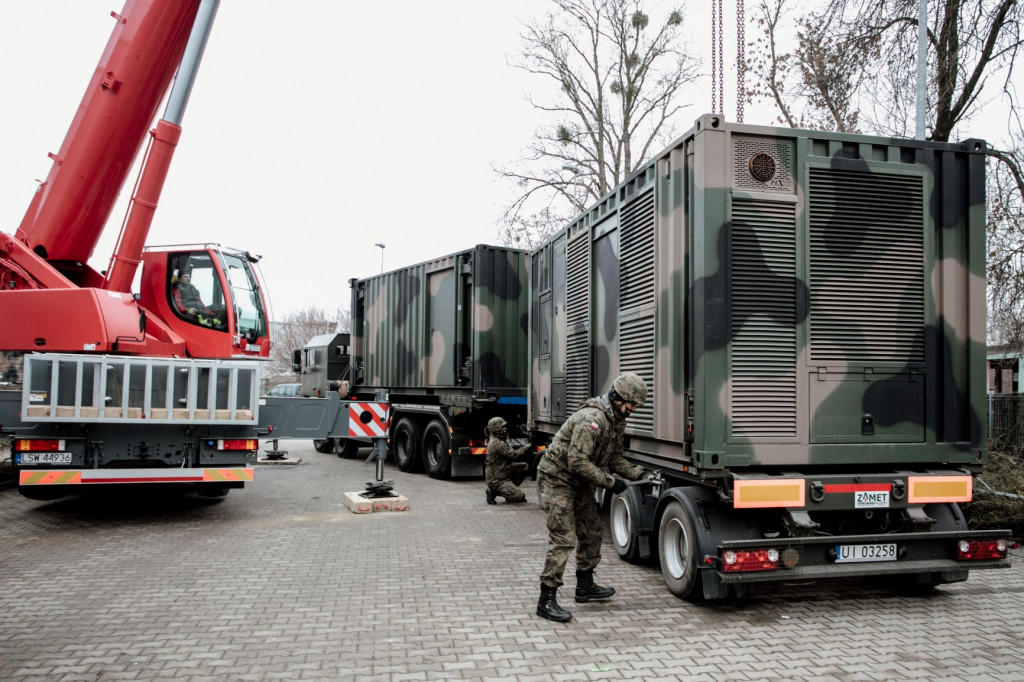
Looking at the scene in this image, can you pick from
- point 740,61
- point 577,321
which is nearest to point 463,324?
point 577,321

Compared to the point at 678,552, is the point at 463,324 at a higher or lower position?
higher

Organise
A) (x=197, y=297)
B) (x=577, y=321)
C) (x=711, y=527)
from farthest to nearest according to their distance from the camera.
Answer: (x=197, y=297) < (x=577, y=321) < (x=711, y=527)

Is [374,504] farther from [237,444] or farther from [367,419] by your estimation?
[237,444]

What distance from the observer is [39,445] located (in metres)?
7.38

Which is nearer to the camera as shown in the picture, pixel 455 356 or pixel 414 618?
pixel 414 618

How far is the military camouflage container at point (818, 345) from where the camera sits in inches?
197

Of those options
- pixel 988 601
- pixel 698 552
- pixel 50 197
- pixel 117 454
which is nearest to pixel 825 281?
pixel 698 552

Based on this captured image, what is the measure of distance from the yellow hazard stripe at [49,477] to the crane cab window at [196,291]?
2356 mm

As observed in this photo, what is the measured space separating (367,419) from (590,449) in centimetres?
490

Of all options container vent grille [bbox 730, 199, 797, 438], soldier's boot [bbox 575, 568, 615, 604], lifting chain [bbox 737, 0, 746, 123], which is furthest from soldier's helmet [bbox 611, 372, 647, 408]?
lifting chain [bbox 737, 0, 746, 123]

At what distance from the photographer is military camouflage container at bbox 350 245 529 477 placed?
38.6 ft

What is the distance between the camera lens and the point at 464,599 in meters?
5.28

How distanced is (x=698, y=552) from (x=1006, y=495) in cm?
460

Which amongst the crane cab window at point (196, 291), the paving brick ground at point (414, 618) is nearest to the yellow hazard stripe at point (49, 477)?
the paving brick ground at point (414, 618)
